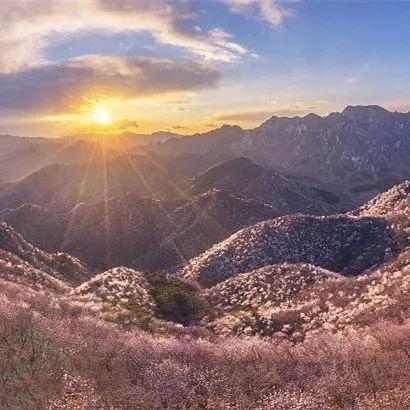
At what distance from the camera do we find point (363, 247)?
96.3 metres

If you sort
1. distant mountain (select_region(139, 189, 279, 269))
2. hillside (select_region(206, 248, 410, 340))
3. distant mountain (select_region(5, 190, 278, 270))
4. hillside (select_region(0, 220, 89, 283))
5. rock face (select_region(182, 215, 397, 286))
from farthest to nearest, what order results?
distant mountain (select_region(5, 190, 278, 270))
distant mountain (select_region(139, 189, 279, 269))
hillside (select_region(0, 220, 89, 283))
rock face (select_region(182, 215, 397, 286))
hillside (select_region(206, 248, 410, 340))

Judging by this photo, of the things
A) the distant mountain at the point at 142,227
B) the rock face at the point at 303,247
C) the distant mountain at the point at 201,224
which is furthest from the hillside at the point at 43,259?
the distant mountain at the point at 142,227

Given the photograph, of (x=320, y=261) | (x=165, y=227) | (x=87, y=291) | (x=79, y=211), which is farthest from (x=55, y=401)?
(x=79, y=211)

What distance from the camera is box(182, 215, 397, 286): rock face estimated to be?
93.3 m

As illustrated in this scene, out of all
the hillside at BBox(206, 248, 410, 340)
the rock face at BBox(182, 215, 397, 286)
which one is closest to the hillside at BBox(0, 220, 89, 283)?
the rock face at BBox(182, 215, 397, 286)

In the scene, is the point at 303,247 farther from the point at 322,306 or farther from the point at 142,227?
the point at 142,227

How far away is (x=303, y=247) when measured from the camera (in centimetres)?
9969

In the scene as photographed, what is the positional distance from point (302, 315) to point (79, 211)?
139m

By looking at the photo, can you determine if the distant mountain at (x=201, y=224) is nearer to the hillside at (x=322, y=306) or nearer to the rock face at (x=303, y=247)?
the rock face at (x=303, y=247)

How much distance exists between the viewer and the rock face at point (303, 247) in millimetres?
93312

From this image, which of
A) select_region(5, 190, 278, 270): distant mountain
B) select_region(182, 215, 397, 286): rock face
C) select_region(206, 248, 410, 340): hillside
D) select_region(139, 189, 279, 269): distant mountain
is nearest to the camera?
select_region(206, 248, 410, 340): hillside

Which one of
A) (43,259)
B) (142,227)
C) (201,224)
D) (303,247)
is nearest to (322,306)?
(303,247)

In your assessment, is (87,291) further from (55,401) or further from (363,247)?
(363,247)

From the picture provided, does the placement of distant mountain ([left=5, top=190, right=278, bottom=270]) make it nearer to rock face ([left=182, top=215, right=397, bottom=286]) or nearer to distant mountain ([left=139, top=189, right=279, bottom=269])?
distant mountain ([left=139, top=189, right=279, bottom=269])
